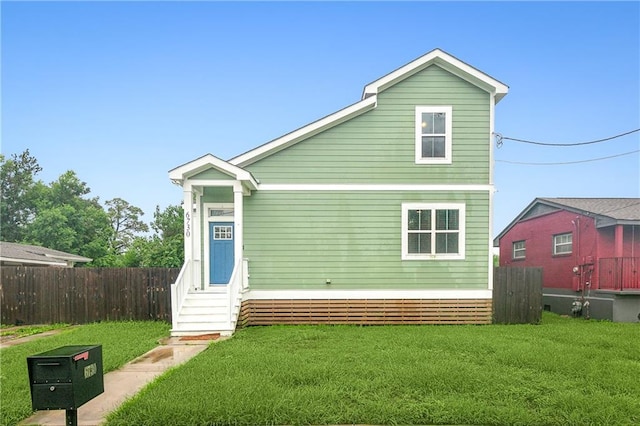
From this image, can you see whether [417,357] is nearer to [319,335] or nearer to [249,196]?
[319,335]

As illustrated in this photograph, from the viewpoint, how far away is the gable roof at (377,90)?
9.06 m

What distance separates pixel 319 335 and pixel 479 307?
4.74m

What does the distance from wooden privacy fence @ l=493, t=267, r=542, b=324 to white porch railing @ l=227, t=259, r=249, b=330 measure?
685cm

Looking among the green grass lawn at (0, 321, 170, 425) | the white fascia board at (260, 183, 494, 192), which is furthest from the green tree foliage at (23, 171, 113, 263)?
the white fascia board at (260, 183, 494, 192)

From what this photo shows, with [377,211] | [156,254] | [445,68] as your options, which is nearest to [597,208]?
[445,68]

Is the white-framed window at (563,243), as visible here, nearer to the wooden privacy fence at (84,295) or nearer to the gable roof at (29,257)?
the wooden privacy fence at (84,295)

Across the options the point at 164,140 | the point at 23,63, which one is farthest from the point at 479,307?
the point at 164,140

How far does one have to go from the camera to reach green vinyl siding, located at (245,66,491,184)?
30.3ft

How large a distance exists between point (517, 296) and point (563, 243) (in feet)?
17.3

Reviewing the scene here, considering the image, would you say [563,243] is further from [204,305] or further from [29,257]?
[29,257]

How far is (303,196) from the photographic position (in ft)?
30.3

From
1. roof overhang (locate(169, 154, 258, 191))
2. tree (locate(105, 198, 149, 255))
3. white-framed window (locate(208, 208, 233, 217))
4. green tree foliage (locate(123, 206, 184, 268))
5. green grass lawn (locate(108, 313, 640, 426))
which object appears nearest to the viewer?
green grass lawn (locate(108, 313, 640, 426))

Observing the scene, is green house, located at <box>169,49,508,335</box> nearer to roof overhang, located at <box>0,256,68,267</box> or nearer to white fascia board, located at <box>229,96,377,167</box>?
white fascia board, located at <box>229,96,377,167</box>

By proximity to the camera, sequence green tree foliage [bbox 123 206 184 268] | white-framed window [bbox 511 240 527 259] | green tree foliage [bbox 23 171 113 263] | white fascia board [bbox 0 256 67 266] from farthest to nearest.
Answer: green tree foliage [bbox 23 171 113 263] < green tree foliage [bbox 123 206 184 268] < white-framed window [bbox 511 240 527 259] < white fascia board [bbox 0 256 67 266]
